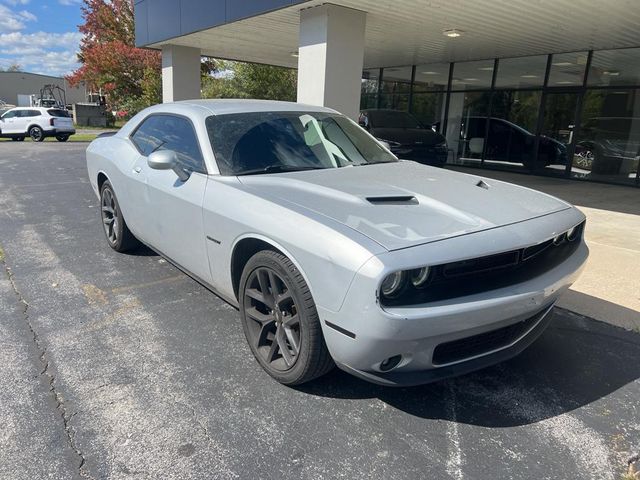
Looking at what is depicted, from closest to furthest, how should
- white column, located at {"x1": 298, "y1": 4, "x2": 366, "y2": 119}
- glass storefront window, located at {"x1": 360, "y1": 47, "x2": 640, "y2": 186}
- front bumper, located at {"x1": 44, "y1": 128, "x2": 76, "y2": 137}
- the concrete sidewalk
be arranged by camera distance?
the concrete sidewalk
white column, located at {"x1": 298, "y1": 4, "x2": 366, "y2": 119}
glass storefront window, located at {"x1": 360, "y1": 47, "x2": 640, "y2": 186}
front bumper, located at {"x1": 44, "y1": 128, "x2": 76, "y2": 137}

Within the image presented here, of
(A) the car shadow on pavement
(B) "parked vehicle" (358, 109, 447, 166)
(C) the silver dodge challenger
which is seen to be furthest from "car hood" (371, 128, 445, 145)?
(A) the car shadow on pavement

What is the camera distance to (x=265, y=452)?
2262 mm

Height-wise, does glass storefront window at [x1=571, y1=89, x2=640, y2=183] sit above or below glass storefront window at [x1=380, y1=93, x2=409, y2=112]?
below

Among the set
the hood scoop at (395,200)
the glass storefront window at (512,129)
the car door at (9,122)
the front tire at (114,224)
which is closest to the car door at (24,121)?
the car door at (9,122)

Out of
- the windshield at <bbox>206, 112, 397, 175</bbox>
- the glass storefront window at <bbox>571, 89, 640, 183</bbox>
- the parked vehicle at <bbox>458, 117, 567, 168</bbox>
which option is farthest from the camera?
the parked vehicle at <bbox>458, 117, 567, 168</bbox>

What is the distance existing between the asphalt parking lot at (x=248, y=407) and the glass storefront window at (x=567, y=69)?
10.4m

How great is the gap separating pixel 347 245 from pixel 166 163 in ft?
5.68

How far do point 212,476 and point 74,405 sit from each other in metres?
0.95

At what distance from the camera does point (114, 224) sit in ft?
16.5

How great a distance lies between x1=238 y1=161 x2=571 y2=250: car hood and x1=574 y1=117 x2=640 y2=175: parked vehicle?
10178mm

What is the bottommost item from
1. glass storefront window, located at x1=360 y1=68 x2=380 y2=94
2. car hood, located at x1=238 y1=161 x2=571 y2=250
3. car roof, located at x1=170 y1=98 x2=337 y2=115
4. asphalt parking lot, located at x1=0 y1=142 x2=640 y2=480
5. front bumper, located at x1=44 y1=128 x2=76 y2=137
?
asphalt parking lot, located at x1=0 y1=142 x2=640 y2=480

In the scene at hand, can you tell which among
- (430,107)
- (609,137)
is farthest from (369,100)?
(609,137)

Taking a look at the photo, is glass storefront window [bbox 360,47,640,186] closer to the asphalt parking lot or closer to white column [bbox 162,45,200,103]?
white column [bbox 162,45,200,103]

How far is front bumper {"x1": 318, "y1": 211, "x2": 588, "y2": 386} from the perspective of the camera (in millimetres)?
2133
